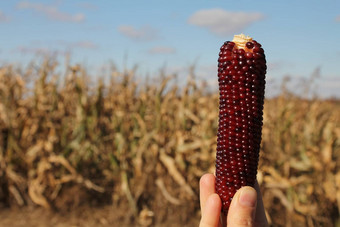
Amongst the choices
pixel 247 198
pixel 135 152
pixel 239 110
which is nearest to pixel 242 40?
pixel 239 110

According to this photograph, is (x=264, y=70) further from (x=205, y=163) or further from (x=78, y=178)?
(x=78, y=178)

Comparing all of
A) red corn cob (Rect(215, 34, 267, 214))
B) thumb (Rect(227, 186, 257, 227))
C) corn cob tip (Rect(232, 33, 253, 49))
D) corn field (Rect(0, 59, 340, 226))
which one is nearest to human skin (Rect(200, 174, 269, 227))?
thumb (Rect(227, 186, 257, 227))

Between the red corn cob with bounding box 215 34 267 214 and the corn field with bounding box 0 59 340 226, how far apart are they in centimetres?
305

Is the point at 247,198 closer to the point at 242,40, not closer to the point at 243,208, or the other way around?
the point at 243,208

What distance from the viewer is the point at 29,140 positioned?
5480 mm

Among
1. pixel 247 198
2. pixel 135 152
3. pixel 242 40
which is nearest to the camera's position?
pixel 247 198

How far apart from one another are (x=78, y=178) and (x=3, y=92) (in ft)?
6.22

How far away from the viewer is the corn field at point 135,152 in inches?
190

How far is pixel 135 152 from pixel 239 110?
11.8 feet

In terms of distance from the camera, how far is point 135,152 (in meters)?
5.08

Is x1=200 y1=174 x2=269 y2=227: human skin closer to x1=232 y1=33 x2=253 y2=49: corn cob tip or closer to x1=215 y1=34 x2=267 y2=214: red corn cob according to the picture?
x1=215 y1=34 x2=267 y2=214: red corn cob

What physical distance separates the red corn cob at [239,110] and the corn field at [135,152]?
305cm

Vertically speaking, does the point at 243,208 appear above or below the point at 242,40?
below

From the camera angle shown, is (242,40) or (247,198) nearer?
(247,198)
